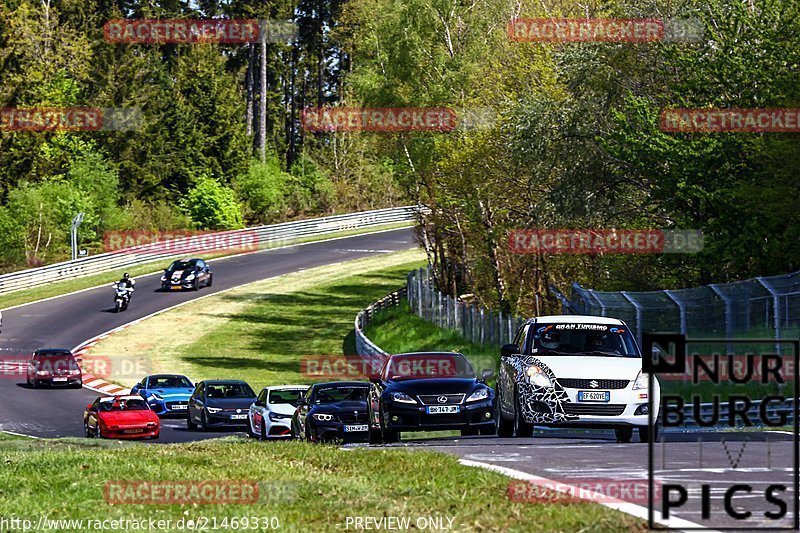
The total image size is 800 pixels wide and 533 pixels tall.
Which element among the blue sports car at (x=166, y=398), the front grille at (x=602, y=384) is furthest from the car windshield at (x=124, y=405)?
the front grille at (x=602, y=384)

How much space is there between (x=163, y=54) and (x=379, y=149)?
2088 inches

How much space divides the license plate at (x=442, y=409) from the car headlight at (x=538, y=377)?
2.51m

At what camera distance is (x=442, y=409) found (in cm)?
2098

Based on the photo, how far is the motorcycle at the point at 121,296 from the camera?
61469 millimetres

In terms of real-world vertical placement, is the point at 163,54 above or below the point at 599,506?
above

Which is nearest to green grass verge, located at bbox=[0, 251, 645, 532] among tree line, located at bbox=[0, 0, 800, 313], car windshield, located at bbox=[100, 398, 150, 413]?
car windshield, located at bbox=[100, 398, 150, 413]

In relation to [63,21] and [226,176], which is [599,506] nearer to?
[226,176]

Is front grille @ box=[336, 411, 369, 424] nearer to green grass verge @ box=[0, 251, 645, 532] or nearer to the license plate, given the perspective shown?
the license plate

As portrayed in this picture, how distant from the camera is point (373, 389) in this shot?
21.6 m

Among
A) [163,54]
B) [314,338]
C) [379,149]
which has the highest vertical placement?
[163,54]

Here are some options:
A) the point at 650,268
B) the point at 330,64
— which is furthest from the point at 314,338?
the point at 330,64

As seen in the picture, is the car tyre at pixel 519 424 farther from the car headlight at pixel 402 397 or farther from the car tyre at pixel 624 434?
the car headlight at pixel 402 397

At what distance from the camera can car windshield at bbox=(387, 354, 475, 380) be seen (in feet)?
74.4

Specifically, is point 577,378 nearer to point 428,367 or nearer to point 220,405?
point 428,367
